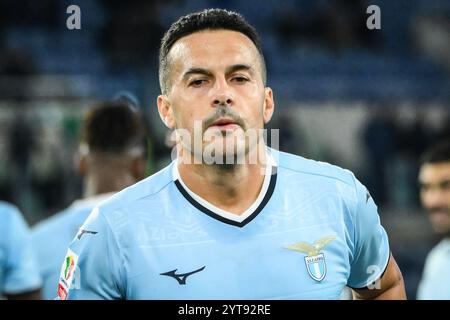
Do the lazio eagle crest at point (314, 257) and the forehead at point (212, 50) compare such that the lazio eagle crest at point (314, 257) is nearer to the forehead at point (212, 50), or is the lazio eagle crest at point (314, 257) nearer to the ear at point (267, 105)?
the ear at point (267, 105)

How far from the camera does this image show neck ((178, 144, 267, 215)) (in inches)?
102

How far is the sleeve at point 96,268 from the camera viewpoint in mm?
2398

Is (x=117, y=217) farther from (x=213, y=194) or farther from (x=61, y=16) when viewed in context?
(x=61, y=16)

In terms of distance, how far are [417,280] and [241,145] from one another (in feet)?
20.3

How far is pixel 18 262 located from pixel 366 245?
6.53 feet

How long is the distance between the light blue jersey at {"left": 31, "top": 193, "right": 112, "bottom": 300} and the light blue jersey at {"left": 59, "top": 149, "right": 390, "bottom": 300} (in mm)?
1337

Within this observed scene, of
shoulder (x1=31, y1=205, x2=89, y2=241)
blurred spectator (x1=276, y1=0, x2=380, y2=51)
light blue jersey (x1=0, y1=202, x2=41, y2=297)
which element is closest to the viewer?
shoulder (x1=31, y1=205, x2=89, y2=241)

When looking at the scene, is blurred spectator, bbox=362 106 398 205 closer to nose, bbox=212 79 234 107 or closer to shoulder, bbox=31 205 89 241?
shoulder, bbox=31 205 89 241

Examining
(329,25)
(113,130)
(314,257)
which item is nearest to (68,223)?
(113,130)

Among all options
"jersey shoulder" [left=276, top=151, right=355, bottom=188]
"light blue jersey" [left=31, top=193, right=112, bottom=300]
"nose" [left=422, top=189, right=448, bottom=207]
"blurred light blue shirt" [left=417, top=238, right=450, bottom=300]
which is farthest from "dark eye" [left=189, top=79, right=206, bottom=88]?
"nose" [left=422, top=189, right=448, bottom=207]

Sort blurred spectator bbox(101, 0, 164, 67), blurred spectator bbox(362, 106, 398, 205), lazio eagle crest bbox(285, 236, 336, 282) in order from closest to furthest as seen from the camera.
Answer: lazio eagle crest bbox(285, 236, 336, 282) < blurred spectator bbox(362, 106, 398, 205) < blurred spectator bbox(101, 0, 164, 67)

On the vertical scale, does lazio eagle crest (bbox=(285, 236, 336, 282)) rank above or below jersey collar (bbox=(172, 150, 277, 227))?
below

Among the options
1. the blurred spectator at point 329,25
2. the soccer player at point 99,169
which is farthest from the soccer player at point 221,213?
the blurred spectator at point 329,25

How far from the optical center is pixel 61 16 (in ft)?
33.8
